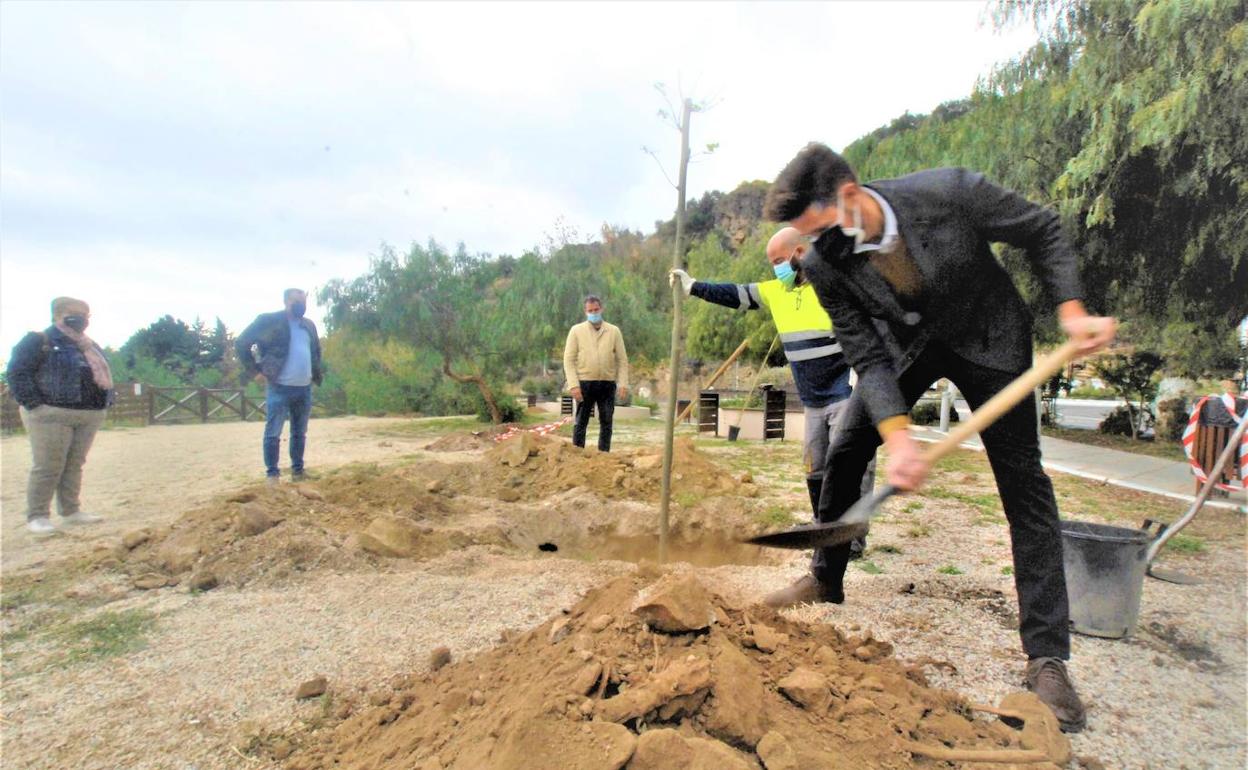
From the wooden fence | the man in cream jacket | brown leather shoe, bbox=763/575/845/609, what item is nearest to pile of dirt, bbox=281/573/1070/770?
brown leather shoe, bbox=763/575/845/609

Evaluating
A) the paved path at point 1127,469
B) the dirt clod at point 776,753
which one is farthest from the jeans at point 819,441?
the paved path at point 1127,469

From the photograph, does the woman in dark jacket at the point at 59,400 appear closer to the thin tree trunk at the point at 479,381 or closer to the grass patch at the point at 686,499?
the grass patch at the point at 686,499

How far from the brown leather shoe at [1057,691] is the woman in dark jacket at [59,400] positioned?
19.5ft

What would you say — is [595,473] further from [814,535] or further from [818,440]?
→ [814,535]

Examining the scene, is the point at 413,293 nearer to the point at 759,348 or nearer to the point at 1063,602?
the point at 759,348

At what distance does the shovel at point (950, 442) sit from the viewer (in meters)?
1.88

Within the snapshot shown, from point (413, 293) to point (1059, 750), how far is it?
14.9m

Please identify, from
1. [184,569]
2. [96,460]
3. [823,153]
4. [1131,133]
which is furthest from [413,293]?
[823,153]

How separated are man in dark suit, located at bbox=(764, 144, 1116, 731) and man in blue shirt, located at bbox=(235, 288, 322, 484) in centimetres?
526

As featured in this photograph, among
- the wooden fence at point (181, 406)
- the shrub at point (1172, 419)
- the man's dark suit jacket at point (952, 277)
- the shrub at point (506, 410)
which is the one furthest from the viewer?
the wooden fence at point (181, 406)

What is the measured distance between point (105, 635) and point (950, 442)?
3426mm

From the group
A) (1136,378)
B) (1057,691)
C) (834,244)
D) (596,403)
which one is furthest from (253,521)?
(1136,378)

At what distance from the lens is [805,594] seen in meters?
2.95

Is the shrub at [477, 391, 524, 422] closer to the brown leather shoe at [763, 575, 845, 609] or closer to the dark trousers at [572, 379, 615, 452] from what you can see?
the dark trousers at [572, 379, 615, 452]
